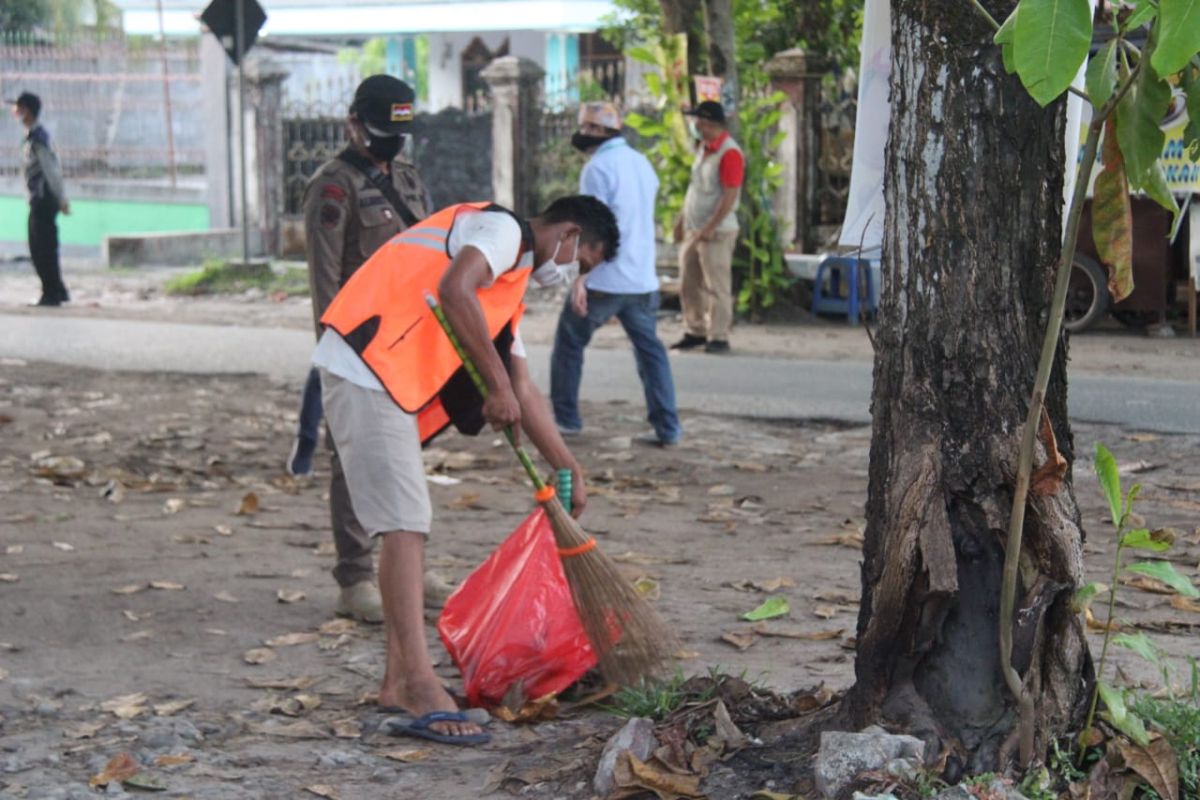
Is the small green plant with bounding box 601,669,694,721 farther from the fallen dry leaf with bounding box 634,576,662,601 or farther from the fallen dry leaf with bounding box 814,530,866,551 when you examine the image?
the fallen dry leaf with bounding box 814,530,866,551

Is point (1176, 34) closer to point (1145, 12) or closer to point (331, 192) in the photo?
point (1145, 12)

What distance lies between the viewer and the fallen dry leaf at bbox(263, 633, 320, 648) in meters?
5.10

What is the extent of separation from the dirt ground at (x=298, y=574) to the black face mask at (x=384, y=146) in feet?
4.99

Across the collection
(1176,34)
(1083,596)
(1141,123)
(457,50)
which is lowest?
(1083,596)

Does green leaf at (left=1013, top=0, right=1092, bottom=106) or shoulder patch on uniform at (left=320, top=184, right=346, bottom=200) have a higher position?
→ green leaf at (left=1013, top=0, right=1092, bottom=106)

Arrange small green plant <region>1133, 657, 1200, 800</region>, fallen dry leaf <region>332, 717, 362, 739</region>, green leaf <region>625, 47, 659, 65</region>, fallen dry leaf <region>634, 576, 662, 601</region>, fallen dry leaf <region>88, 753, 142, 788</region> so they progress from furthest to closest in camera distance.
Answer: green leaf <region>625, 47, 659, 65</region>
fallen dry leaf <region>634, 576, 662, 601</region>
fallen dry leaf <region>332, 717, 362, 739</region>
fallen dry leaf <region>88, 753, 142, 788</region>
small green plant <region>1133, 657, 1200, 800</region>

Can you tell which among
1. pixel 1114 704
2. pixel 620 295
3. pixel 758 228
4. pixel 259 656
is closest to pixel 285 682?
pixel 259 656

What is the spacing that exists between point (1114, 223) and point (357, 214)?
2.92 metres

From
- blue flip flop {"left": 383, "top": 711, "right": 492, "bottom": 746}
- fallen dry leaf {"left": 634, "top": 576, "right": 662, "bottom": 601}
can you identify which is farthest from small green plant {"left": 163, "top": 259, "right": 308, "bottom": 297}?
blue flip flop {"left": 383, "top": 711, "right": 492, "bottom": 746}

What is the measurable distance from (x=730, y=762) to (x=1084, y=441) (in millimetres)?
4969

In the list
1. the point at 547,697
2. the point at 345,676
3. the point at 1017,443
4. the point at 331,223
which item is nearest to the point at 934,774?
the point at 1017,443

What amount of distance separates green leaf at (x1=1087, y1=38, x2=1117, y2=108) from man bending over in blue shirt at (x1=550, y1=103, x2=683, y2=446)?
17.6ft

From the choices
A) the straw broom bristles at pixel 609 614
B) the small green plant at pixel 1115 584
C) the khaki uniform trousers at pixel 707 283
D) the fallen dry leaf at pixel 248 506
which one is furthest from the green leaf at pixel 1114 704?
the khaki uniform trousers at pixel 707 283

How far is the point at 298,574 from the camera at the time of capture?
594 cm
